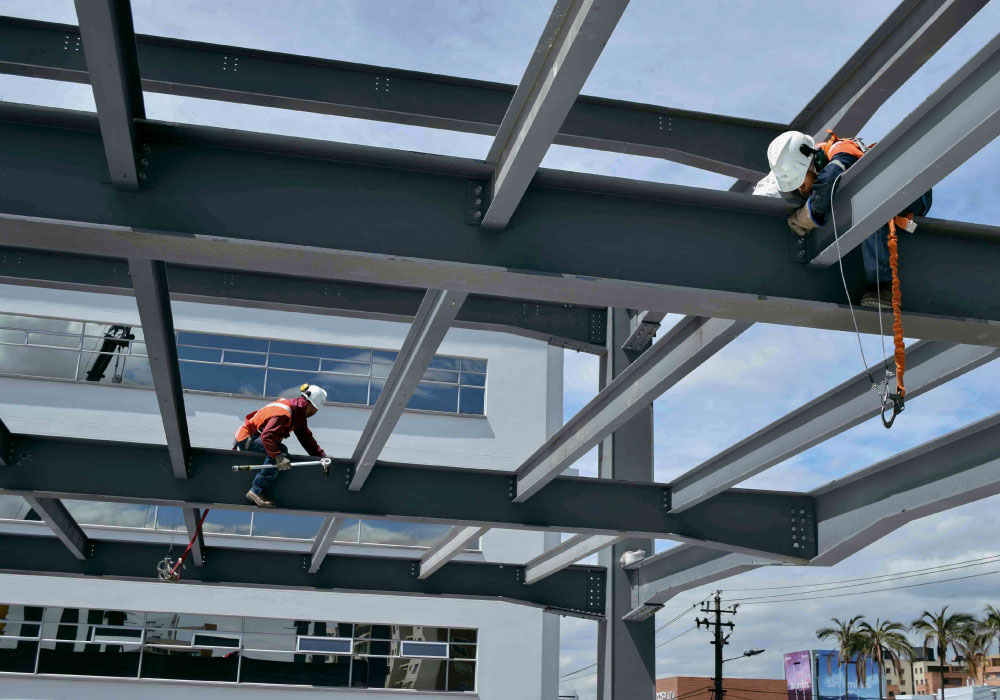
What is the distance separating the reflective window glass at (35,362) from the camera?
24.8 meters

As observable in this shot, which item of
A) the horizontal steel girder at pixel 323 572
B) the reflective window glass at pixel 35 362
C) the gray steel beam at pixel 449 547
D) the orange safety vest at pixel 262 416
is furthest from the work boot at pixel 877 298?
the reflective window glass at pixel 35 362

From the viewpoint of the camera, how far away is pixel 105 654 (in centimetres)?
2308

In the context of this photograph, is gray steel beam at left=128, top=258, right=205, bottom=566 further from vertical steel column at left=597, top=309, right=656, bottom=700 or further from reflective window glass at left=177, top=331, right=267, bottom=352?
reflective window glass at left=177, top=331, right=267, bottom=352

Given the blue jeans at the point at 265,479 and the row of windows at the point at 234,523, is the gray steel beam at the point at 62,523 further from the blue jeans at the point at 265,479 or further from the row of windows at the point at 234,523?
the row of windows at the point at 234,523

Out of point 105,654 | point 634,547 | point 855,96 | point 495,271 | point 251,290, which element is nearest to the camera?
point 495,271

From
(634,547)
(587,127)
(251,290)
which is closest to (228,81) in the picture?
(251,290)

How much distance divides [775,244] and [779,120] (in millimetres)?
2130

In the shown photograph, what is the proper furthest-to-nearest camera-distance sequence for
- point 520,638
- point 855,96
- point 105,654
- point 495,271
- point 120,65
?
1. point 520,638
2. point 105,654
3. point 855,96
4. point 495,271
5. point 120,65

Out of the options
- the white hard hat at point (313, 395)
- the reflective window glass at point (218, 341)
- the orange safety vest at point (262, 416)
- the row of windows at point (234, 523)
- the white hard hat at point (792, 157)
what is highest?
the reflective window glass at point (218, 341)

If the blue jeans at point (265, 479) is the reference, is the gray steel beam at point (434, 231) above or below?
above

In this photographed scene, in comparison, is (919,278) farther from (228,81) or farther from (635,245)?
(228,81)

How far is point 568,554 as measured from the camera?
1116cm

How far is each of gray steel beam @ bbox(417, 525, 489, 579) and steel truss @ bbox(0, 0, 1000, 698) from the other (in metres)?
0.17

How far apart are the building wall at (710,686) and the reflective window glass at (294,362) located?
49.1 m
